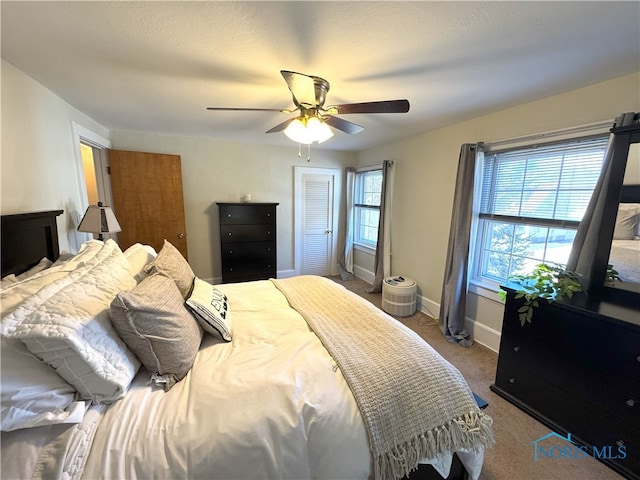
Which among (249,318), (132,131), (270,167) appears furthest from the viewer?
(270,167)

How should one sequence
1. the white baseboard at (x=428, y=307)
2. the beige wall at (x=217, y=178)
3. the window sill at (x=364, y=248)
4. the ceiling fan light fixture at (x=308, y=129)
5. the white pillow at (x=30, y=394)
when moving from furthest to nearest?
the window sill at (x=364, y=248)
the beige wall at (x=217, y=178)
the white baseboard at (x=428, y=307)
the ceiling fan light fixture at (x=308, y=129)
the white pillow at (x=30, y=394)

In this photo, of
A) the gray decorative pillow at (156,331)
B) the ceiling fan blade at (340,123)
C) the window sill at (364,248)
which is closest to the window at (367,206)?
the window sill at (364,248)

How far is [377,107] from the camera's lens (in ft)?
5.24

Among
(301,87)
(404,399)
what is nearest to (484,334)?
(404,399)

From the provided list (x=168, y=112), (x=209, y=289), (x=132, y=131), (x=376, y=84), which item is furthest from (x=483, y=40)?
(x=132, y=131)

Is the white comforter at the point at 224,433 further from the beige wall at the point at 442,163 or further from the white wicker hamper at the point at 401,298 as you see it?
the beige wall at the point at 442,163

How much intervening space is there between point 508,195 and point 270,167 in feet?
10.2

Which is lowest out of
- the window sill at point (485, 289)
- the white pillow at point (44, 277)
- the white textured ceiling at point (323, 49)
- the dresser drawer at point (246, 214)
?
the window sill at point (485, 289)

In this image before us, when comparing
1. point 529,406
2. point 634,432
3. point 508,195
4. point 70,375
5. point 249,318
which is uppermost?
point 508,195

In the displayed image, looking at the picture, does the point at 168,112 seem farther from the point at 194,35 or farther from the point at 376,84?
the point at 376,84

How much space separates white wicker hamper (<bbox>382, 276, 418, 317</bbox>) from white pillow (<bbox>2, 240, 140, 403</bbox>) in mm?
2685

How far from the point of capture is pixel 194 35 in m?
1.28

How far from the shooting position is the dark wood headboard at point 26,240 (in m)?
1.33

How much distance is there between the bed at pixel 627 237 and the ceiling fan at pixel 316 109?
4.80 ft
